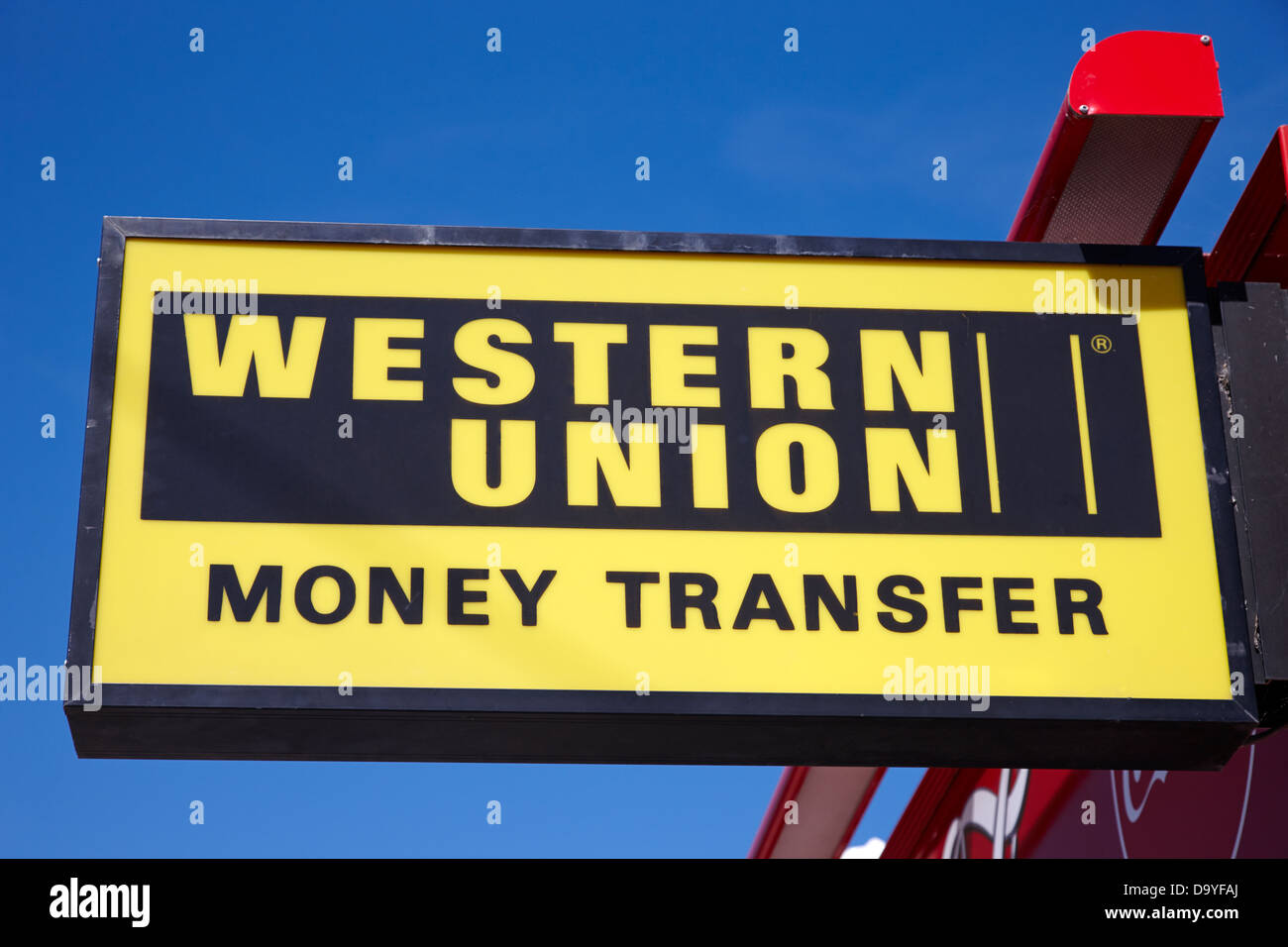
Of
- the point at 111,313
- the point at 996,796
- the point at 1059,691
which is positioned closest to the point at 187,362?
the point at 111,313

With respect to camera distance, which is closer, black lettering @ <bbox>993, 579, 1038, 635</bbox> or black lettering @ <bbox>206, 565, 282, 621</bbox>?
black lettering @ <bbox>206, 565, 282, 621</bbox>

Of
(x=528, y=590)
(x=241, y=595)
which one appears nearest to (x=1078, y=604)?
(x=528, y=590)

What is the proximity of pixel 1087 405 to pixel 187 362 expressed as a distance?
2219 mm

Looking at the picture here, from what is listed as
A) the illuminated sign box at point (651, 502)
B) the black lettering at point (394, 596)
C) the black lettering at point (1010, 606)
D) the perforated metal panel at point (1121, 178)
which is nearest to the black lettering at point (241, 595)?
the illuminated sign box at point (651, 502)

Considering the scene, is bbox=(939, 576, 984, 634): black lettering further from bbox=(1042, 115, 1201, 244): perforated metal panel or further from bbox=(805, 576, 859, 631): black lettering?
bbox=(1042, 115, 1201, 244): perforated metal panel

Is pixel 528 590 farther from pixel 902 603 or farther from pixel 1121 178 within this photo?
pixel 1121 178

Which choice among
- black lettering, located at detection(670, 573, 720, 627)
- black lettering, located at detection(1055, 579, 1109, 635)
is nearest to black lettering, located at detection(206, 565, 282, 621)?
black lettering, located at detection(670, 573, 720, 627)

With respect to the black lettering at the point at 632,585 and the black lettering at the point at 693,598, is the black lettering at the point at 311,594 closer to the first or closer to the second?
the black lettering at the point at 632,585

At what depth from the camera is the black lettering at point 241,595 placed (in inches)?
139

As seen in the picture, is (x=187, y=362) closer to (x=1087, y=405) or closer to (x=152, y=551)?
(x=152, y=551)

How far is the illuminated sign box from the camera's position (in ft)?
11.6
